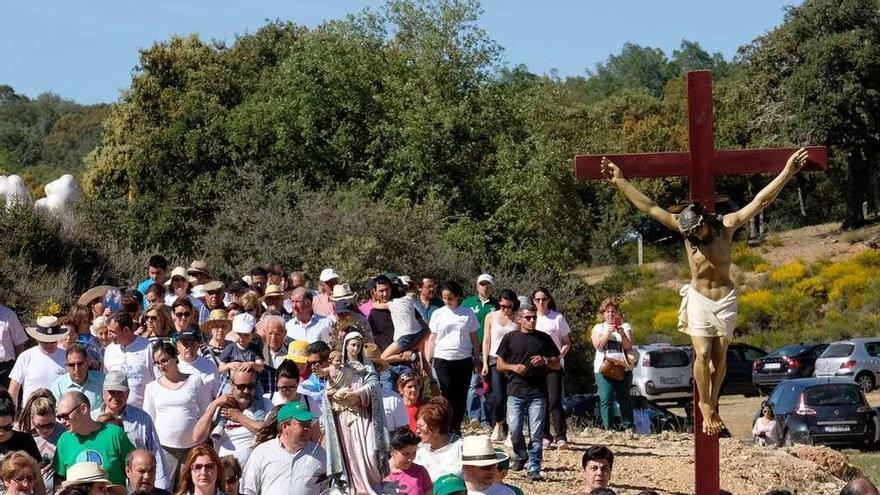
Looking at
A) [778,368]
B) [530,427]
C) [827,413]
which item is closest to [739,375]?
[778,368]

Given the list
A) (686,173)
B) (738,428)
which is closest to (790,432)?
(738,428)

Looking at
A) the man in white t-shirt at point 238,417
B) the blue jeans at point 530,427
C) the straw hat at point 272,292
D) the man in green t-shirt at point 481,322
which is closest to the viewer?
the man in white t-shirt at point 238,417

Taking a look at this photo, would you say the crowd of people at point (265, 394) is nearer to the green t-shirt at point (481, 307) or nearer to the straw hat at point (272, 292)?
the straw hat at point (272, 292)

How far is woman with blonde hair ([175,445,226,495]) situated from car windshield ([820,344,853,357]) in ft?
108

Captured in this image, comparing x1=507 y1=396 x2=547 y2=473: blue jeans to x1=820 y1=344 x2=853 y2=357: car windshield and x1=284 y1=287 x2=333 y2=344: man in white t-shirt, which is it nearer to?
x1=284 y1=287 x2=333 y2=344: man in white t-shirt

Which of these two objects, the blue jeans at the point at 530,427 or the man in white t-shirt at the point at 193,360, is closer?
the man in white t-shirt at the point at 193,360

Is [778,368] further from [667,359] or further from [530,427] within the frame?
[530,427]

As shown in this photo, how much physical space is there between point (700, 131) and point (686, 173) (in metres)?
0.30

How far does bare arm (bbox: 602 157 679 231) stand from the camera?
435 inches

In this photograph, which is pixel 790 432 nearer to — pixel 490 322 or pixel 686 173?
pixel 490 322

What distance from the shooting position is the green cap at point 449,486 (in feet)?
30.9

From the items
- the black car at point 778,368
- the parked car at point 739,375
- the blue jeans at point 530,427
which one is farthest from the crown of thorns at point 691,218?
the parked car at point 739,375

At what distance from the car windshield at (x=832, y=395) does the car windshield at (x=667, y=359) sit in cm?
893

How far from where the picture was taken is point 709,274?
36.4 feet
